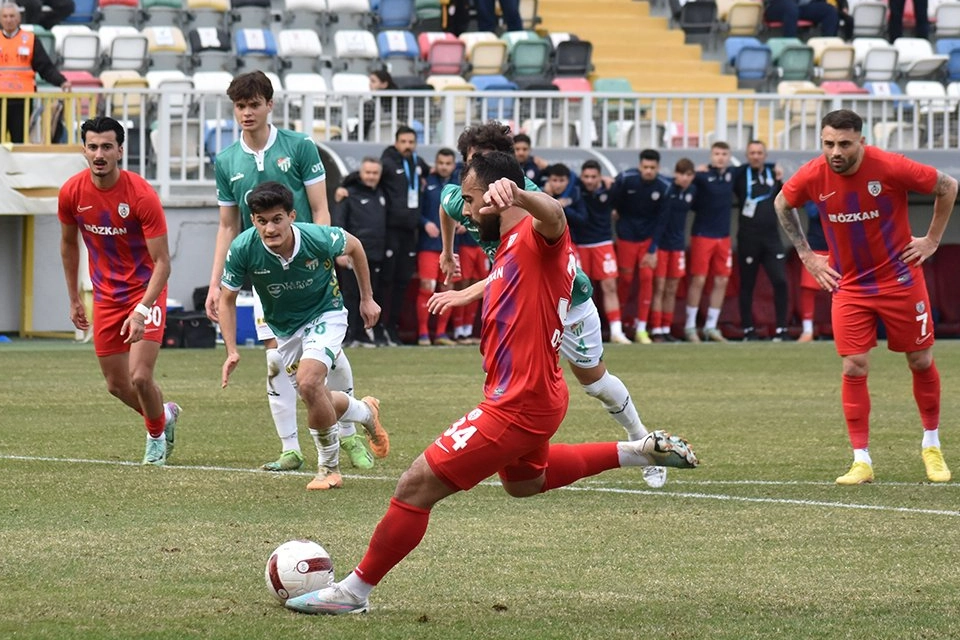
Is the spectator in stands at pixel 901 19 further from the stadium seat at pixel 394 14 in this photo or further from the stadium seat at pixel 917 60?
the stadium seat at pixel 394 14

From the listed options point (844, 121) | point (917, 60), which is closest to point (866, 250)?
point (844, 121)

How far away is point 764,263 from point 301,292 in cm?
1369

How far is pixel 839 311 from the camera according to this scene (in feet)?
31.4

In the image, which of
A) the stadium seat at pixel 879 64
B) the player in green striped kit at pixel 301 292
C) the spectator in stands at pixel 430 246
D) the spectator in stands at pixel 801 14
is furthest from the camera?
the spectator in stands at pixel 801 14

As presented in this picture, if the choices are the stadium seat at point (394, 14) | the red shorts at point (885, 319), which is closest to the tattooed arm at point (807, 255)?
the red shorts at point (885, 319)

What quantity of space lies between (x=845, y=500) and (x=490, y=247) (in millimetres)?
2311

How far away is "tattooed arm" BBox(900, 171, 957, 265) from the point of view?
929cm

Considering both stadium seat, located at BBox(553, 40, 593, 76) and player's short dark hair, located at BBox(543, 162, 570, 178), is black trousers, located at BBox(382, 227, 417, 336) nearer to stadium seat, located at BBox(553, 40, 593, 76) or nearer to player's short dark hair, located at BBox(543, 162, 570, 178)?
player's short dark hair, located at BBox(543, 162, 570, 178)

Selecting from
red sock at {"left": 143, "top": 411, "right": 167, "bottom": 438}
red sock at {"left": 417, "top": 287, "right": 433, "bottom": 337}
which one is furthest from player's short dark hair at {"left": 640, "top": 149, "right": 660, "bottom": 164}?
red sock at {"left": 143, "top": 411, "right": 167, "bottom": 438}

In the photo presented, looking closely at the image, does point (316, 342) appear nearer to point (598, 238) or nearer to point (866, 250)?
point (866, 250)

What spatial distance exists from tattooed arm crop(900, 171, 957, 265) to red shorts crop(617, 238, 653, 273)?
481 inches

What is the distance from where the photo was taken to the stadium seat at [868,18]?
3064 cm

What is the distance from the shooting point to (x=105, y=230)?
32.4 feet

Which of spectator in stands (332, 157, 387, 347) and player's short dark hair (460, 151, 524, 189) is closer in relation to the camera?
player's short dark hair (460, 151, 524, 189)
